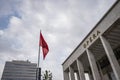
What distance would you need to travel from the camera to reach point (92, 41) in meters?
13.9

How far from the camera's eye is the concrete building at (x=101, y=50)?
449 inches

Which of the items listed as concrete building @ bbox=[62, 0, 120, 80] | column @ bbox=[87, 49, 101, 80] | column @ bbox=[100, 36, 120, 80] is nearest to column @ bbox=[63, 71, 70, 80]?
concrete building @ bbox=[62, 0, 120, 80]

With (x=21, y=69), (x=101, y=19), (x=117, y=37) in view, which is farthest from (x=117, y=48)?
(x=21, y=69)

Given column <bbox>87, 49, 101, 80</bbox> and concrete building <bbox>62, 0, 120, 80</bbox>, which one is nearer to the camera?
concrete building <bbox>62, 0, 120, 80</bbox>

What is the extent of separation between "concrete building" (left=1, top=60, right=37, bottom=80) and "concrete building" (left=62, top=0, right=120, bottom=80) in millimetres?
119568

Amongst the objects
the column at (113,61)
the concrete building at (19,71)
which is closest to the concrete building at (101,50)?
the column at (113,61)

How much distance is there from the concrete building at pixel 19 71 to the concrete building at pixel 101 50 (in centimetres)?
11957

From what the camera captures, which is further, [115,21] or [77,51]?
[77,51]

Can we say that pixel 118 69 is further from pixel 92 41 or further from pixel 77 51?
pixel 77 51

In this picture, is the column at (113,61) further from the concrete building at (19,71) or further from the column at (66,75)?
the concrete building at (19,71)

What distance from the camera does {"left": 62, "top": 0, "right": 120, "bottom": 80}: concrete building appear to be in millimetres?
11398

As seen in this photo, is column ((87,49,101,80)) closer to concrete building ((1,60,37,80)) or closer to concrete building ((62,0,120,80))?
concrete building ((62,0,120,80))

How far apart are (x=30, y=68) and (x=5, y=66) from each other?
2558 cm

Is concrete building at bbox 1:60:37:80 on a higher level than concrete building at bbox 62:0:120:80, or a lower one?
higher
